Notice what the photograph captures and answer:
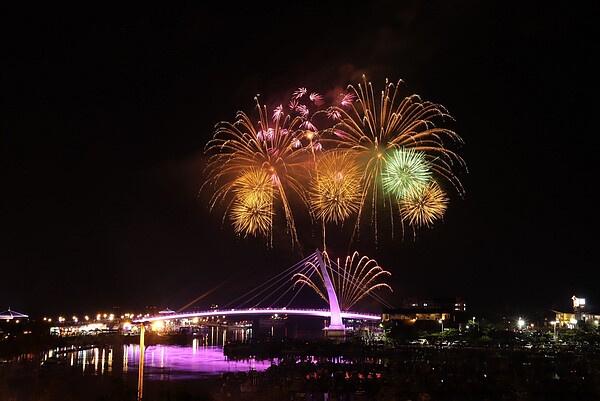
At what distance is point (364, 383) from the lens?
3250cm

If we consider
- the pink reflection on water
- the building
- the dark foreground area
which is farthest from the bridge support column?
the dark foreground area

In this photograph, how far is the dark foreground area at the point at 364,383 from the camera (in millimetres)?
30906

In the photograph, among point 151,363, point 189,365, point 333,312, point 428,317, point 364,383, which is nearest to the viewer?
point 364,383

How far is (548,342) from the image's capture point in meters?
59.8

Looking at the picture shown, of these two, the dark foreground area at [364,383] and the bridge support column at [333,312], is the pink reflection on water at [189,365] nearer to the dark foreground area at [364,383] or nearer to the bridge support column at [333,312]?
the dark foreground area at [364,383]

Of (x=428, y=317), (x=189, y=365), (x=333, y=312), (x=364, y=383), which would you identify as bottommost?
(x=189, y=365)

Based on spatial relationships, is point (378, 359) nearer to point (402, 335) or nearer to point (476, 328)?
point (402, 335)

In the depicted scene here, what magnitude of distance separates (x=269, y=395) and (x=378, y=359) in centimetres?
2376

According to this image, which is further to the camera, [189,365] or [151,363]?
[151,363]

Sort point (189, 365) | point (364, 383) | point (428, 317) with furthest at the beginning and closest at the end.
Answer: point (428, 317) < point (189, 365) < point (364, 383)

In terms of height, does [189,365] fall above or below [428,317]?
below

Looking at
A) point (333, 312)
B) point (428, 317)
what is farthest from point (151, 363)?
point (428, 317)

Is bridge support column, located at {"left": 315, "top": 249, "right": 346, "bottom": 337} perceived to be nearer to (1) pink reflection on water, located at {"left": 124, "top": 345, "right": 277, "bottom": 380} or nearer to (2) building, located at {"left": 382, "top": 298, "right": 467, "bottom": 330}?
(2) building, located at {"left": 382, "top": 298, "right": 467, "bottom": 330}

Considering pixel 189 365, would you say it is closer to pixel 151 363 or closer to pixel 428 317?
pixel 151 363
